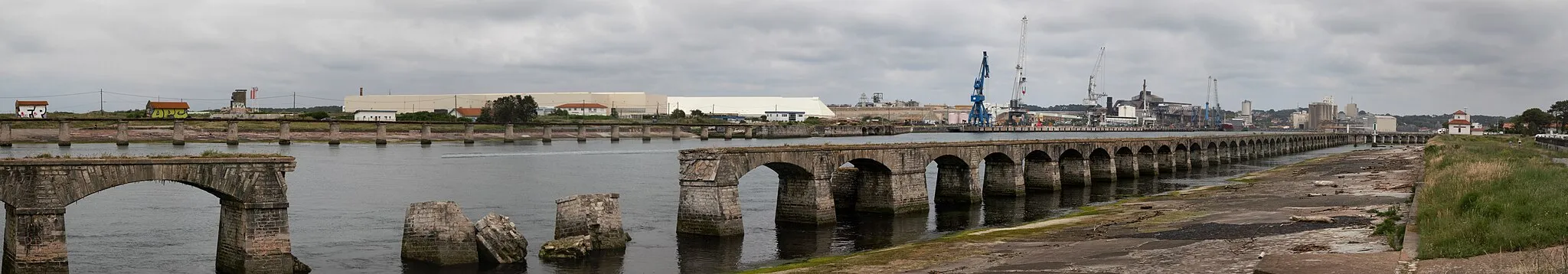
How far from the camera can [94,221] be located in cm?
5081

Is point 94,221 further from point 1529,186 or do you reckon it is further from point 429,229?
point 1529,186

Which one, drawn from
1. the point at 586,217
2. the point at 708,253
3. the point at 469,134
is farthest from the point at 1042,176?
the point at 469,134

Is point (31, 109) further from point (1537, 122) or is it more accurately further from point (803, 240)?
point (1537, 122)

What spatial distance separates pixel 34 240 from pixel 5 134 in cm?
13613

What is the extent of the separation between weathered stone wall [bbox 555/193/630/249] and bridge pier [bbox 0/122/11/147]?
131 meters

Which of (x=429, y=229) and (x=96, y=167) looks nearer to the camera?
(x=96, y=167)

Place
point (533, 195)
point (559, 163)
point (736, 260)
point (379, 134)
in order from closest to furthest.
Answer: point (736, 260), point (533, 195), point (559, 163), point (379, 134)

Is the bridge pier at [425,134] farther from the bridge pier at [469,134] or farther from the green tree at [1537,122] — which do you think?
the green tree at [1537,122]

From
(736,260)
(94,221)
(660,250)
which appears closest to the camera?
(736,260)

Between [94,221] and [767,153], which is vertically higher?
[767,153]

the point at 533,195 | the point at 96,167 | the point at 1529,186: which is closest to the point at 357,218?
the point at 533,195

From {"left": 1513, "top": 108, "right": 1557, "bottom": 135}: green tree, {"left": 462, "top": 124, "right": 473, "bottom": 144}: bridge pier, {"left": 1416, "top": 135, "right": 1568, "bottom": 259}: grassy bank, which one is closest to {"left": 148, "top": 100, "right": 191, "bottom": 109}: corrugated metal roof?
{"left": 462, "top": 124, "right": 473, "bottom": 144}: bridge pier

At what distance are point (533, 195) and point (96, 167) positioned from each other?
43.1 metres

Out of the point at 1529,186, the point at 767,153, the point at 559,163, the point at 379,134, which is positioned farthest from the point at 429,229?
the point at 379,134
